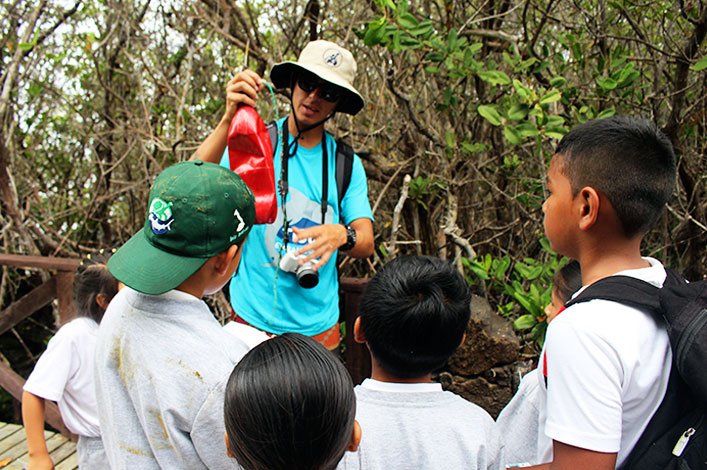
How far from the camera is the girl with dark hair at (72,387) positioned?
1.91 metres

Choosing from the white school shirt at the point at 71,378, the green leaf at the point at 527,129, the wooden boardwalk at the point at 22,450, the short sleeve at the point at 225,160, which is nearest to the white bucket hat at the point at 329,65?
the short sleeve at the point at 225,160

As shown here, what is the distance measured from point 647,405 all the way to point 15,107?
4744mm

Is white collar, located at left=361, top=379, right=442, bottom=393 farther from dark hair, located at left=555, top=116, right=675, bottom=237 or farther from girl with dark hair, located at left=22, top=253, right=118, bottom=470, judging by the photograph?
girl with dark hair, located at left=22, top=253, right=118, bottom=470

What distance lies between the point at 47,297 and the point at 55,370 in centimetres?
162

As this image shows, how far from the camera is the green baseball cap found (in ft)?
3.84

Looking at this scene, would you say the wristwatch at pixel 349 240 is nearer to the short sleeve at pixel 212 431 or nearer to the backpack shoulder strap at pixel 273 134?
the backpack shoulder strap at pixel 273 134

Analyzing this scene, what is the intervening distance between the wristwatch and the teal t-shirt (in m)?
0.07

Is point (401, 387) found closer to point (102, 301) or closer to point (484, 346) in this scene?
point (484, 346)

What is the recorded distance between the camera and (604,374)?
1.01 meters

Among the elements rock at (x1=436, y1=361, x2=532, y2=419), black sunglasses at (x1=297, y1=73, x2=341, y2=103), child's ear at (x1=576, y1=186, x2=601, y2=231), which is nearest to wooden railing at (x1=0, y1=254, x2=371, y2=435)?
rock at (x1=436, y1=361, x2=532, y2=419)

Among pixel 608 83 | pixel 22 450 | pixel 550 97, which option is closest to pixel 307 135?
pixel 550 97

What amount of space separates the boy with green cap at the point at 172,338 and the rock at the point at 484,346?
54.3 inches

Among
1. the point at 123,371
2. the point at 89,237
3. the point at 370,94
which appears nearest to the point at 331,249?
the point at 123,371

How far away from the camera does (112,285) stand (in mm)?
2119
